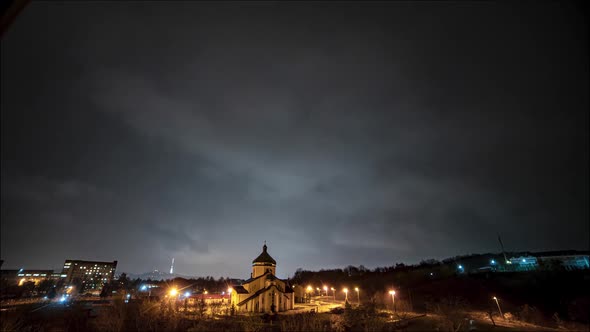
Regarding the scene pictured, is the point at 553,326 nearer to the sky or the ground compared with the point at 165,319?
nearer to the ground

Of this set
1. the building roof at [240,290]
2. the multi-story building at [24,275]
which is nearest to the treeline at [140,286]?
the building roof at [240,290]

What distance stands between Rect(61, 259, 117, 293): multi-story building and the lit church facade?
105 meters

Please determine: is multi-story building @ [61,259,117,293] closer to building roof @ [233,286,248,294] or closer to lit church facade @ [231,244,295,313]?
building roof @ [233,286,248,294]

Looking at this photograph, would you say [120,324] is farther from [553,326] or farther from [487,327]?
[553,326]

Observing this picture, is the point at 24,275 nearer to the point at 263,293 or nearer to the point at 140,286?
the point at 140,286

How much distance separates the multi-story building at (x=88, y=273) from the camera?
378 ft

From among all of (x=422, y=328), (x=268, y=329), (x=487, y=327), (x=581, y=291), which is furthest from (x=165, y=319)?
(x=581, y=291)

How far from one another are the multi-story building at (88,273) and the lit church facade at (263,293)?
105m

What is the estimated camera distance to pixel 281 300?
46.6 m

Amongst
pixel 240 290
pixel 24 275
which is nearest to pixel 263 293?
pixel 240 290

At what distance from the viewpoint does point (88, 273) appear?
12362 cm

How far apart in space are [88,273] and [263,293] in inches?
5116

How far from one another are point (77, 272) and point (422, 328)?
159 m

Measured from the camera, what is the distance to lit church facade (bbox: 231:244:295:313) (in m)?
44.6
